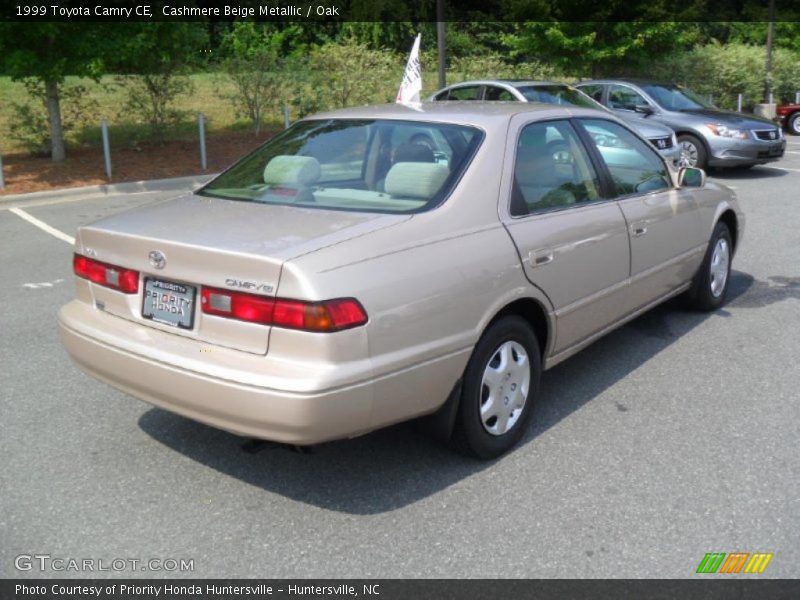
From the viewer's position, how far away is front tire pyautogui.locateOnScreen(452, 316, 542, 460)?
12.1ft

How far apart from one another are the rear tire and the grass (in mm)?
9283

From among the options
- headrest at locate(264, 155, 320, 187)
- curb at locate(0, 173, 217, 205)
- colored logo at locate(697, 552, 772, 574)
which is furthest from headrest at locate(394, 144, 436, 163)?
curb at locate(0, 173, 217, 205)

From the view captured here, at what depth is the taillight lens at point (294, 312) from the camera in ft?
10.2

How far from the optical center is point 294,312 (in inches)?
123

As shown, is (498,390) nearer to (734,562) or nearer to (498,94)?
(734,562)

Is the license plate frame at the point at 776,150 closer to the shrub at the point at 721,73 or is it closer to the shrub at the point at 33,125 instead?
the shrub at the point at 33,125

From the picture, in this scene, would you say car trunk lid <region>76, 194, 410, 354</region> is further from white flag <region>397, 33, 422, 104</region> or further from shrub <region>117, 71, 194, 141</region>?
shrub <region>117, 71, 194, 141</region>

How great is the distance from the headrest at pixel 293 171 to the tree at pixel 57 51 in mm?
9848

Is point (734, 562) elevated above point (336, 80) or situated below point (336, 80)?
below

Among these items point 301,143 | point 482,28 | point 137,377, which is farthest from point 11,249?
point 482,28

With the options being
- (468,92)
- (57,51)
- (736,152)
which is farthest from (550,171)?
(57,51)

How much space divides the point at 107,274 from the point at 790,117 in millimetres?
22722
